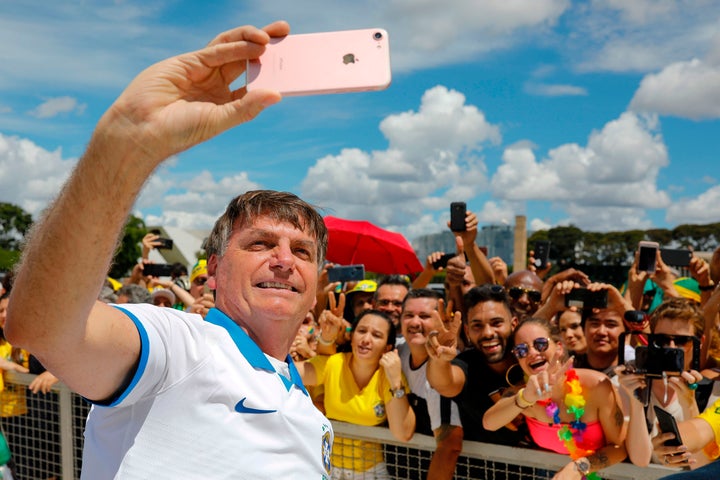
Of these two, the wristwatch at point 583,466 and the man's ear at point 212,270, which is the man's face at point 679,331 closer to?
the wristwatch at point 583,466

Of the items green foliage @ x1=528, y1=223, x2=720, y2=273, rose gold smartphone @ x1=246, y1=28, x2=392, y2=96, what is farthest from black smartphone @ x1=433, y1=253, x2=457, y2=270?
green foliage @ x1=528, y1=223, x2=720, y2=273

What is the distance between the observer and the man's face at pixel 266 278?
2010 millimetres

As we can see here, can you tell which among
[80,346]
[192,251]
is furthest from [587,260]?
[80,346]

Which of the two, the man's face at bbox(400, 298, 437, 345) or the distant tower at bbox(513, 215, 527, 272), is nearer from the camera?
the man's face at bbox(400, 298, 437, 345)

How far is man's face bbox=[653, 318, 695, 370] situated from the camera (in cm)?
362

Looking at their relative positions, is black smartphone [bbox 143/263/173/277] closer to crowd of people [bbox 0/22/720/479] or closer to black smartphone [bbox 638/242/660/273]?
crowd of people [bbox 0/22/720/479]

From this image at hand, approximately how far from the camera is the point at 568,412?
3.46m

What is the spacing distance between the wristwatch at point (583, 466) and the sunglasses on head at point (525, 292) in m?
2.16

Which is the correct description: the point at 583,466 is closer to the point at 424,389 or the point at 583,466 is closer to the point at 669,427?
the point at 669,427

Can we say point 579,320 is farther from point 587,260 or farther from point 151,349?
point 587,260

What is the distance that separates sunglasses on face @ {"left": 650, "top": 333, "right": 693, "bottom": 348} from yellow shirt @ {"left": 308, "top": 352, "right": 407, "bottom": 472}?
62.2 inches

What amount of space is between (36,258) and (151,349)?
420mm

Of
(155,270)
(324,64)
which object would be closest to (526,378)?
(324,64)

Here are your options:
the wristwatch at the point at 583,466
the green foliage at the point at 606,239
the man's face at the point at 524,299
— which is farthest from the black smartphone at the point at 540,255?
the green foliage at the point at 606,239
